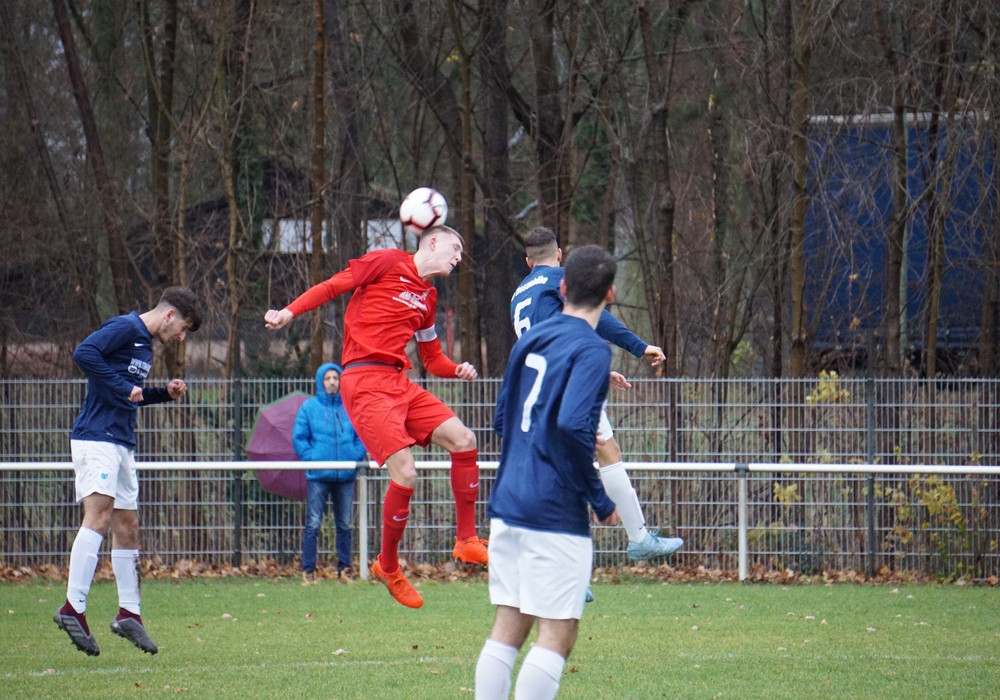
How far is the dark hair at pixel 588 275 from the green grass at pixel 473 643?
9.51 ft

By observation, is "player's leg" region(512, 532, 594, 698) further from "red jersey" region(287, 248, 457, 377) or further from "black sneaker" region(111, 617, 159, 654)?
"black sneaker" region(111, 617, 159, 654)

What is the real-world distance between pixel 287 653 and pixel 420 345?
8.03 ft

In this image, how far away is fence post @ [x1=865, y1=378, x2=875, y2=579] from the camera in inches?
452

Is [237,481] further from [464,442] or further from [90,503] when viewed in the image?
[464,442]

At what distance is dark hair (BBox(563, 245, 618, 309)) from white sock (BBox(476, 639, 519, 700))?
1416 millimetres

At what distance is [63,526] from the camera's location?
39.6 ft

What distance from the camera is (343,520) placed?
1130cm

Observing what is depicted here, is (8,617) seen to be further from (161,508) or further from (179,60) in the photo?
(179,60)

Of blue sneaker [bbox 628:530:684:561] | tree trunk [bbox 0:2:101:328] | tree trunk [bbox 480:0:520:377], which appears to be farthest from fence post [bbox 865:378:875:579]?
tree trunk [bbox 0:2:101:328]

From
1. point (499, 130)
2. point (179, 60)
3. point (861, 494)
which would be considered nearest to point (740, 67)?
point (499, 130)

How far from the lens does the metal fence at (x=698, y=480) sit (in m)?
11.5

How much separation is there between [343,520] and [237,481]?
149 centimetres

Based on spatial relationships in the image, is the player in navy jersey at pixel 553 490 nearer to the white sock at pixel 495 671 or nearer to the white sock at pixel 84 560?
the white sock at pixel 495 671

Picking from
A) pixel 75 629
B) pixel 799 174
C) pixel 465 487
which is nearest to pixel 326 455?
pixel 75 629
